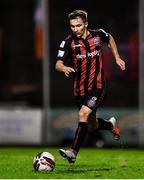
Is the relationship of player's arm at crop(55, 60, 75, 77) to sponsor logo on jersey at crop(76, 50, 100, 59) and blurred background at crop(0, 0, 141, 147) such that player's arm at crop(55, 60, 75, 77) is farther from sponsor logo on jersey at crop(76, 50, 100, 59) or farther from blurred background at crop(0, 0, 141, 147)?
blurred background at crop(0, 0, 141, 147)

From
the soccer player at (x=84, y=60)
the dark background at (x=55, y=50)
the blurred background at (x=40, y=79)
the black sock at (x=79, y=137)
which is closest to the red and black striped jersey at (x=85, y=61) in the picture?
the soccer player at (x=84, y=60)

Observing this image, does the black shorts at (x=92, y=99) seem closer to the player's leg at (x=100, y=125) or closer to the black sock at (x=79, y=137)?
the black sock at (x=79, y=137)

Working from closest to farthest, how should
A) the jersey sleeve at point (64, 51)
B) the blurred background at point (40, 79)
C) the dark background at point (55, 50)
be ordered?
the jersey sleeve at point (64, 51)
the dark background at point (55, 50)
the blurred background at point (40, 79)

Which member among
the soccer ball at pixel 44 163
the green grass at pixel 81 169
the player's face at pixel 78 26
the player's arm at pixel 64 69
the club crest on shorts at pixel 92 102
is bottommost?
the green grass at pixel 81 169

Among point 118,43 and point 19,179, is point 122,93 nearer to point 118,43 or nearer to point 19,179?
point 118,43

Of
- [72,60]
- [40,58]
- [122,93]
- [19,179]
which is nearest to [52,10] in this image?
[40,58]

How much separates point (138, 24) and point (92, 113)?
22.9 feet

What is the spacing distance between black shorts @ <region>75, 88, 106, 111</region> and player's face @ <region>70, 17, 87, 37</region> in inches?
30.2

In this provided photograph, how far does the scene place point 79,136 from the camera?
1025cm

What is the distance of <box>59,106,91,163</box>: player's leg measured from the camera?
10094 millimetres

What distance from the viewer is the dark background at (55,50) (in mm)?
17484

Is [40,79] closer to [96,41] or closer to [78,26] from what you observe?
[96,41]

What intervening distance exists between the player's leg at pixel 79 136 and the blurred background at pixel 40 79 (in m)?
7.21

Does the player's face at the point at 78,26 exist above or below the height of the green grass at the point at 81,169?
above
